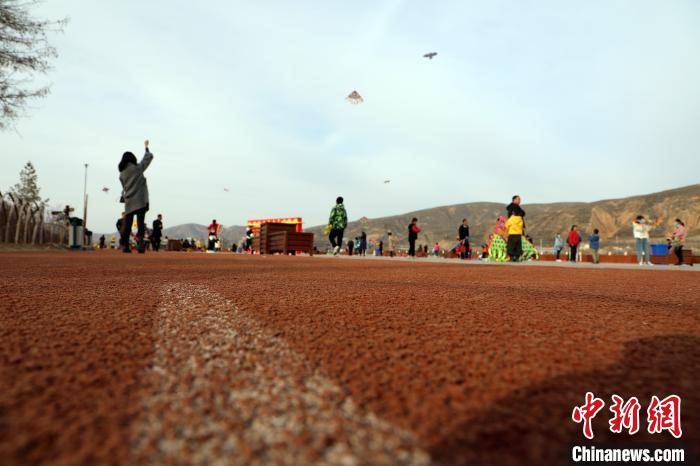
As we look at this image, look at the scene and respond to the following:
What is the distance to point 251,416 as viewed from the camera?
898 mm

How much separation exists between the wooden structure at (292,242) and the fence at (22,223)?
30.9 feet

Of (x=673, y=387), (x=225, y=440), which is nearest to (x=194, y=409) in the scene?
(x=225, y=440)

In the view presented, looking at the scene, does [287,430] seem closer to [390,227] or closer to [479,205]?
[390,227]

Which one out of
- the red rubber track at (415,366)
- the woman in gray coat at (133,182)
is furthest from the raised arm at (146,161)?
the red rubber track at (415,366)

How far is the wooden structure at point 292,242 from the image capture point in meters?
19.7

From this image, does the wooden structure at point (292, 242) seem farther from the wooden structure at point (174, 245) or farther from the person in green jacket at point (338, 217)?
the wooden structure at point (174, 245)

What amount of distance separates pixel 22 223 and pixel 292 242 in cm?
1023

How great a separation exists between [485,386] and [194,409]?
2.38 ft

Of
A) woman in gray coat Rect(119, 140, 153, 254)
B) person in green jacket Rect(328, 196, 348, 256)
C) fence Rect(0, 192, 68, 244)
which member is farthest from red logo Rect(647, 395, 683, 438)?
fence Rect(0, 192, 68, 244)

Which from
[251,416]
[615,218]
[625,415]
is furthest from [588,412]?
[615,218]

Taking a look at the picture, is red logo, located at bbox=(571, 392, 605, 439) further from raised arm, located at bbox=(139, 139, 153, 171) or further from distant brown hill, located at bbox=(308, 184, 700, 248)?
distant brown hill, located at bbox=(308, 184, 700, 248)

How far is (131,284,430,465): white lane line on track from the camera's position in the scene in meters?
0.76

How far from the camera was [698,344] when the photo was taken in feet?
5.52

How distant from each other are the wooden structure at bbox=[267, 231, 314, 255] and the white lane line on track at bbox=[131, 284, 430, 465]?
715 inches
